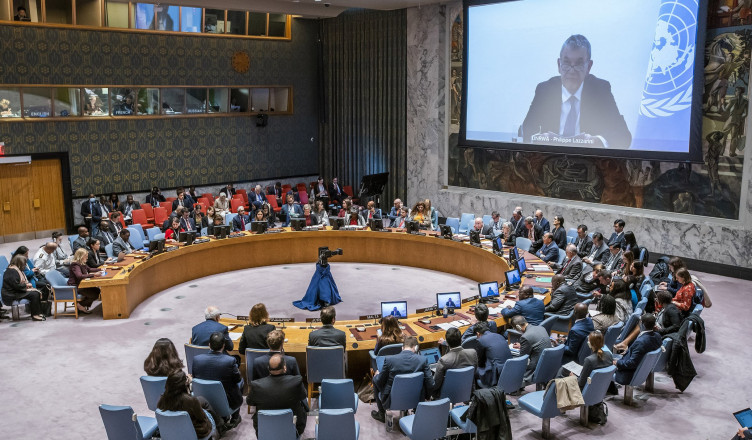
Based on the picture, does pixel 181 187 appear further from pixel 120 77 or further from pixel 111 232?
pixel 111 232

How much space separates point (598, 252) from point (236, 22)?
1212cm

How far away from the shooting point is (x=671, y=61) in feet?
41.6

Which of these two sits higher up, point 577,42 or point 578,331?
point 577,42

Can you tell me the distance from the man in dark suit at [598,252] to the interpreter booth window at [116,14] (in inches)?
487

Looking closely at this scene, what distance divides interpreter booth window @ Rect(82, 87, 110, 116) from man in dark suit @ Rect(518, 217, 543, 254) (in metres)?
10.8

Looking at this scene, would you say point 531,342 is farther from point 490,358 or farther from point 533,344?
point 490,358

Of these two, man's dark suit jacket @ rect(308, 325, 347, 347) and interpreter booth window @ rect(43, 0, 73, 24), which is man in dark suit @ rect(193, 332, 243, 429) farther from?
interpreter booth window @ rect(43, 0, 73, 24)

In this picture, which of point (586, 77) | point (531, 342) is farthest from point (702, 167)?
point (531, 342)

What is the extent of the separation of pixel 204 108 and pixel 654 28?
1168cm

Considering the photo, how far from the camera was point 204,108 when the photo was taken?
1891cm

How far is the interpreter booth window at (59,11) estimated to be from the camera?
15727 mm

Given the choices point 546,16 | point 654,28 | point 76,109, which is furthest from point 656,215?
point 76,109

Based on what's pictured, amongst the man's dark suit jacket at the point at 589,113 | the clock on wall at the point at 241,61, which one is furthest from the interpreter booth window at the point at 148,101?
the man's dark suit jacket at the point at 589,113

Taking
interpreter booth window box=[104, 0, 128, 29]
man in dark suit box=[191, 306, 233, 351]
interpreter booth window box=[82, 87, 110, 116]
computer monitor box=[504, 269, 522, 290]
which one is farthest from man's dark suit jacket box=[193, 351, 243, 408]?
interpreter booth window box=[104, 0, 128, 29]
